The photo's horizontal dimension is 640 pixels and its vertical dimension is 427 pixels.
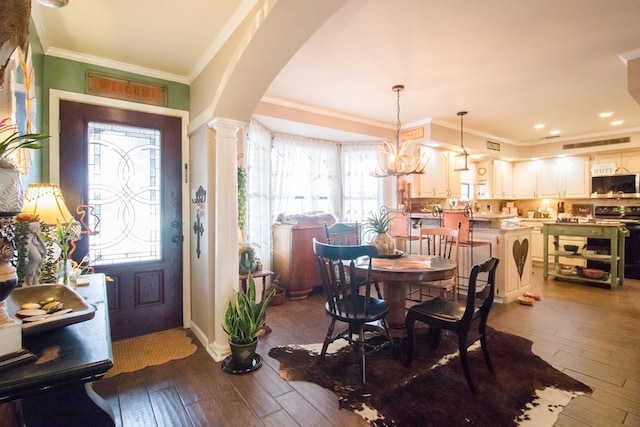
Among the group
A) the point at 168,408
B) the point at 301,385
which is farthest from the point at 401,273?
the point at 168,408

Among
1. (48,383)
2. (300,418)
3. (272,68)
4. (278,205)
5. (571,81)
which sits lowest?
(300,418)

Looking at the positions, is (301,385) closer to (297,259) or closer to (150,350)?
(150,350)

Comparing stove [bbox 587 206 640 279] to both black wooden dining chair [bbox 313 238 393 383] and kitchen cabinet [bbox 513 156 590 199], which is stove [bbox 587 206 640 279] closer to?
kitchen cabinet [bbox 513 156 590 199]

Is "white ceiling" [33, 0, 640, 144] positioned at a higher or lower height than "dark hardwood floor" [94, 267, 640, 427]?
higher

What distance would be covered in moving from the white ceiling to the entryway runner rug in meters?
2.56

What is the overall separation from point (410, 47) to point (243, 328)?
2.80 meters

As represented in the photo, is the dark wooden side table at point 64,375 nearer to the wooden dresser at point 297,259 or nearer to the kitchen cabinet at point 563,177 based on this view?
the wooden dresser at point 297,259

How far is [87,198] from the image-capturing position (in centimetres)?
285

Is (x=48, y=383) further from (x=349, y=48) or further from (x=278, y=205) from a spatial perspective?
(x=278, y=205)

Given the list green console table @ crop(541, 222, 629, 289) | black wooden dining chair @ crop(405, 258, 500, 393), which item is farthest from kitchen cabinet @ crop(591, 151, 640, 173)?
black wooden dining chair @ crop(405, 258, 500, 393)

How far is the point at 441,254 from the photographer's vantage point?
461 cm

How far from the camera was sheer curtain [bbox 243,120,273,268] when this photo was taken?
165 inches

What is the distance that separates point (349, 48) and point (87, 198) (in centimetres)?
274

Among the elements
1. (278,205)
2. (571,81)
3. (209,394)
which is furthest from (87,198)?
(571,81)
